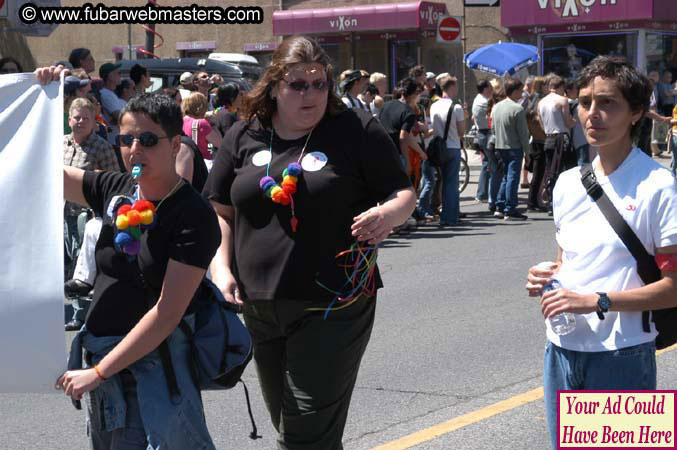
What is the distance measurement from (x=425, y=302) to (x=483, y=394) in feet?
9.66

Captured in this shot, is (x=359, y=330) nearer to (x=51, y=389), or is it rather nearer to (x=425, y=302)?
(x=51, y=389)

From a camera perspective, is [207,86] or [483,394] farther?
[207,86]

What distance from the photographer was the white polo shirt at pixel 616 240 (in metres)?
3.37

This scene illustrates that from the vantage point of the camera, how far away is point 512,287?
9672 mm

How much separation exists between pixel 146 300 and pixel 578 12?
81.6 ft

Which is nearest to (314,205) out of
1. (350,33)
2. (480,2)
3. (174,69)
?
(174,69)

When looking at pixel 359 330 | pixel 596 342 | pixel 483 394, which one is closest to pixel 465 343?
pixel 483 394

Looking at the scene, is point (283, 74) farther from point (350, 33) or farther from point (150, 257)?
point (350, 33)

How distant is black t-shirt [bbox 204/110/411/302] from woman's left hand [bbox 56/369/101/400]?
0.81 meters

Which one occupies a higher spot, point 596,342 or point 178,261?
point 178,261

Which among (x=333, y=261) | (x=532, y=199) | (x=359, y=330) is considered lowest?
(x=532, y=199)

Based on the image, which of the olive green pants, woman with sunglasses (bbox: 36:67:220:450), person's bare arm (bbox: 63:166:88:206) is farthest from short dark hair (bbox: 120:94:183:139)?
the olive green pants

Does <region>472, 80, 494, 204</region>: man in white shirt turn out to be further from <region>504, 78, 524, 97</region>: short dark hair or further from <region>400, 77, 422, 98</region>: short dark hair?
<region>400, 77, 422, 98</region>: short dark hair

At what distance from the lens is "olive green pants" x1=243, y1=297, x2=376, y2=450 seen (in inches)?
156
